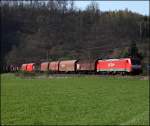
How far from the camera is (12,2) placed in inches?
620

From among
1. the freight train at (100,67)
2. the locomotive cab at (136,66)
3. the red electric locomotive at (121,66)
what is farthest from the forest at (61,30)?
the locomotive cab at (136,66)

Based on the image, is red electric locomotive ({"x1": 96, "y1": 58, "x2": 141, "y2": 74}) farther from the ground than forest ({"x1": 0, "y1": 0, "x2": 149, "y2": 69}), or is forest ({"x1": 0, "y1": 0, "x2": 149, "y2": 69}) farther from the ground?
forest ({"x1": 0, "y1": 0, "x2": 149, "y2": 69})

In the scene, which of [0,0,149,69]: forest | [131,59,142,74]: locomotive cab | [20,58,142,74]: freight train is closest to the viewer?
[0,0,149,69]: forest

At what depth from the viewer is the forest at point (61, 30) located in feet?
42.5

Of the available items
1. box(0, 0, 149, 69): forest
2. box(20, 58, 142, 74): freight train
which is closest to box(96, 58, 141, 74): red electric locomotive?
box(20, 58, 142, 74): freight train

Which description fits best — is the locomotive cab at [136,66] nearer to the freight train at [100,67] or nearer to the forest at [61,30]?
the freight train at [100,67]

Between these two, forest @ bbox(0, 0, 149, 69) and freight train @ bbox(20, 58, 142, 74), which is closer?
forest @ bbox(0, 0, 149, 69)

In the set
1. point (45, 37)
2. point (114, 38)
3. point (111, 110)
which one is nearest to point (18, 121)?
point (45, 37)

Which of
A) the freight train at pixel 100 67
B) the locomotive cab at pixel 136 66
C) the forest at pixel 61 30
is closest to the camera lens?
the forest at pixel 61 30

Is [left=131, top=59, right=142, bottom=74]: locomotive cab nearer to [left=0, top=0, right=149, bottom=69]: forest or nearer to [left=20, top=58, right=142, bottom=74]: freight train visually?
[left=20, top=58, right=142, bottom=74]: freight train

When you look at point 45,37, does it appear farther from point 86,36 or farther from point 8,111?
point 8,111

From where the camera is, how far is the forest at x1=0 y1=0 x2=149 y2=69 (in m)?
13.0

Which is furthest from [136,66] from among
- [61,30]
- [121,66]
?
[61,30]

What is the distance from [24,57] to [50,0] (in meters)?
1.87
